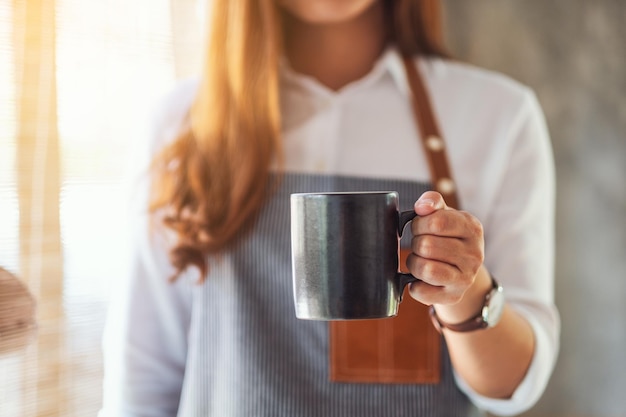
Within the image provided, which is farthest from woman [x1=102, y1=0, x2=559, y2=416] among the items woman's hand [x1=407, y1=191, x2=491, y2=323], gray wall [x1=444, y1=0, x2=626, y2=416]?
gray wall [x1=444, y1=0, x2=626, y2=416]

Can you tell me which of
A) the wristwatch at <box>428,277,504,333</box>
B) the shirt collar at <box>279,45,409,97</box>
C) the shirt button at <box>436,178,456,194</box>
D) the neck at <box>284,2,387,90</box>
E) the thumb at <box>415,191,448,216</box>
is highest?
the neck at <box>284,2,387,90</box>

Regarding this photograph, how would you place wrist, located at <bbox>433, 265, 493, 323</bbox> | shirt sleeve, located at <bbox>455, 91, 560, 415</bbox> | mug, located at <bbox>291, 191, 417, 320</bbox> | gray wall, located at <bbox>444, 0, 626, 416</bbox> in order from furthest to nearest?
1. gray wall, located at <bbox>444, 0, 626, 416</bbox>
2. shirt sleeve, located at <bbox>455, 91, 560, 415</bbox>
3. wrist, located at <bbox>433, 265, 493, 323</bbox>
4. mug, located at <bbox>291, 191, 417, 320</bbox>

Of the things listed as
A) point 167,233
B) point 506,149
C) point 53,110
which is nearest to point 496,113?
point 506,149

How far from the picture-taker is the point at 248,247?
1.07 m

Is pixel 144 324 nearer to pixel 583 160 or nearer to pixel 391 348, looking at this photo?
pixel 391 348

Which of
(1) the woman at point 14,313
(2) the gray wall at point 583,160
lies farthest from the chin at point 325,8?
(2) the gray wall at point 583,160

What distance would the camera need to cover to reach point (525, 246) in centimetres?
106

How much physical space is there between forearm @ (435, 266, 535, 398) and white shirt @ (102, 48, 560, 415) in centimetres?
4

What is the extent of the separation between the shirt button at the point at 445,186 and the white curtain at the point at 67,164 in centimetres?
44

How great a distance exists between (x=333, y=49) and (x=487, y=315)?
51 centimetres

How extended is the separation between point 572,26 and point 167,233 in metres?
1.54

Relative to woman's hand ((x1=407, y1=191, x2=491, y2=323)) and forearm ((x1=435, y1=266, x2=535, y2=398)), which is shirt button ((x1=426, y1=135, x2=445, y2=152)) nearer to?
forearm ((x1=435, y1=266, x2=535, y2=398))

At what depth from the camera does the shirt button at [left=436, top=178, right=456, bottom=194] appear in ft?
3.51

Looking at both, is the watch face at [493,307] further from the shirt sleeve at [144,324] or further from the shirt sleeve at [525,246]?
the shirt sleeve at [144,324]
